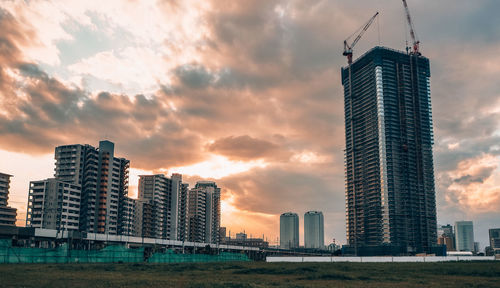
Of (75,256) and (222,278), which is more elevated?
(75,256)

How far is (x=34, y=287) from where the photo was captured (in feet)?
138

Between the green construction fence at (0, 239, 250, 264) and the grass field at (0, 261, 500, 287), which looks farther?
the green construction fence at (0, 239, 250, 264)

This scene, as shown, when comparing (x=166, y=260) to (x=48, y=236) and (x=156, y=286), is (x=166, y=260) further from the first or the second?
(x=156, y=286)

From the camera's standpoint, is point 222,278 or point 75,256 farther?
point 75,256

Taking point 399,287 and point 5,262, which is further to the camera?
point 5,262

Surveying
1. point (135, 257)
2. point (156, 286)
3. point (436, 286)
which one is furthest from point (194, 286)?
point (135, 257)

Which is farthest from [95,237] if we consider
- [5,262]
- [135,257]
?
[5,262]

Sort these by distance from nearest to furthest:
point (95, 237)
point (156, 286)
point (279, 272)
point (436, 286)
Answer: point (156, 286)
point (436, 286)
point (279, 272)
point (95, 237)

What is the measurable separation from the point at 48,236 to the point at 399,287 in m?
133

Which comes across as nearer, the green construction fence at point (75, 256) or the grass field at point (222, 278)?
the grass field at point (222, 278)

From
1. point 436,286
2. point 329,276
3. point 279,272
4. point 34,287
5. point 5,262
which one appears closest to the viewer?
point 34,287

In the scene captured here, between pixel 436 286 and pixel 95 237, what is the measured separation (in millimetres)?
143787

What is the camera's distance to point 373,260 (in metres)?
155

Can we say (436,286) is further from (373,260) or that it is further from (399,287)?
(373,260)
